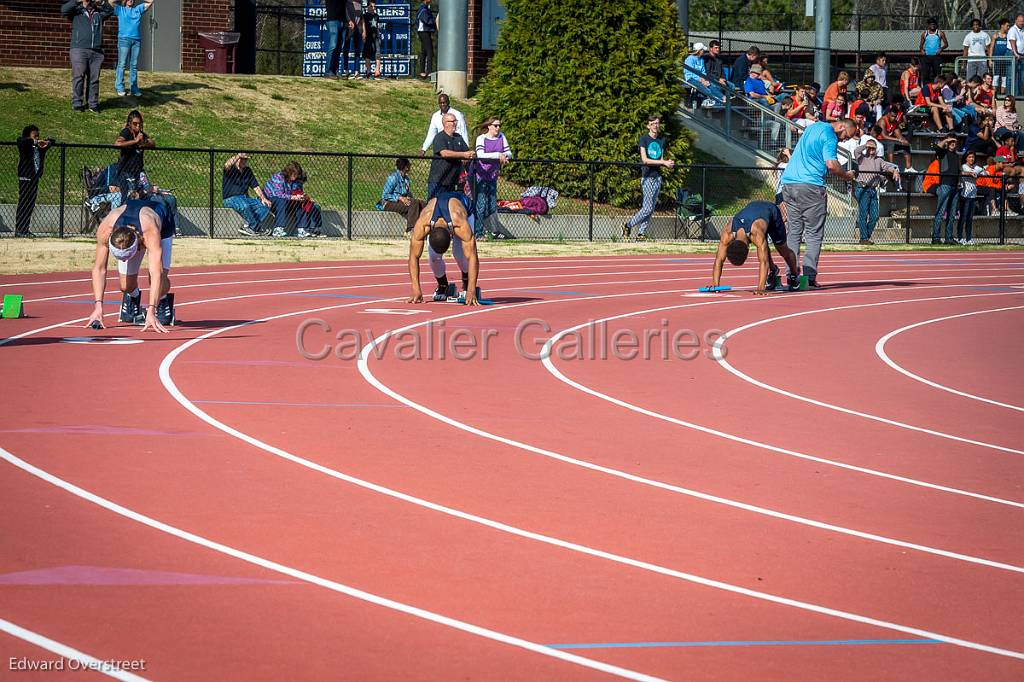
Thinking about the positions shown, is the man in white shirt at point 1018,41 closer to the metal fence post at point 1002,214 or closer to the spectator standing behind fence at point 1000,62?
the spectator standing behind fence at point 1000,62

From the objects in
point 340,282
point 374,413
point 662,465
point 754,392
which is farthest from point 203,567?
point 340,282

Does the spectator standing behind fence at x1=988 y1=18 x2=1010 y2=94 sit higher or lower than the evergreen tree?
higher

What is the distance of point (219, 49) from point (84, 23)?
8101 millimetres

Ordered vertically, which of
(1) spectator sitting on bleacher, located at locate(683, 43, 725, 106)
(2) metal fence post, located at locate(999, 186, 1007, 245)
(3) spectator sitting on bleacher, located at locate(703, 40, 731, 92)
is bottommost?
(2) metal fence post, located at locate(999, 186, 1007, 245)

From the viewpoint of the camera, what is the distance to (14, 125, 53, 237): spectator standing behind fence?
20750mm

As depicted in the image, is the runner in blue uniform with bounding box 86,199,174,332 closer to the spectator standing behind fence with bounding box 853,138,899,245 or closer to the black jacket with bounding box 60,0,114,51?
the black jacket with bounding box 60,0,114,51

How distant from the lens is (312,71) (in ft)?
114

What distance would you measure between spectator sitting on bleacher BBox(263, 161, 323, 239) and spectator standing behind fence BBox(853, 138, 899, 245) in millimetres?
9830

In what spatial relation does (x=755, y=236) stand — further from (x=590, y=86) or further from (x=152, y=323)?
(x=590, y=86)

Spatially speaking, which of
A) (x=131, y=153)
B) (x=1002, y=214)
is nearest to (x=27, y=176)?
(x=131, y=153)

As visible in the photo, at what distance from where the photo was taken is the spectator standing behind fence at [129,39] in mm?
26766

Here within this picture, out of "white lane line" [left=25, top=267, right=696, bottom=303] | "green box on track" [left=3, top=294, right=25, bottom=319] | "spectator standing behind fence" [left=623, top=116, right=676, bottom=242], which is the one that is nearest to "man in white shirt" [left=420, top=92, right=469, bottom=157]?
"spectator standing behind fence" [left=623, top=116, right=676, bottom=242]

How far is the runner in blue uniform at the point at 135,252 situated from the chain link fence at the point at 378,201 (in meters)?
7.64

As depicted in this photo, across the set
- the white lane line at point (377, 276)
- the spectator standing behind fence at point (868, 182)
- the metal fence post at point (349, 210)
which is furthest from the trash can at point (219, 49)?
the white lane line at point (377, 276)
